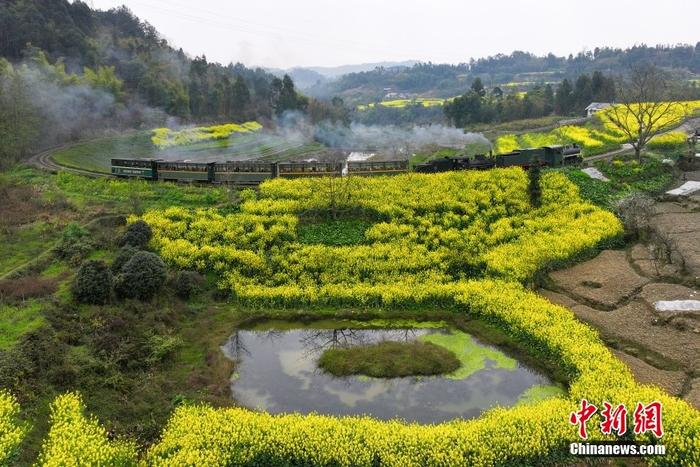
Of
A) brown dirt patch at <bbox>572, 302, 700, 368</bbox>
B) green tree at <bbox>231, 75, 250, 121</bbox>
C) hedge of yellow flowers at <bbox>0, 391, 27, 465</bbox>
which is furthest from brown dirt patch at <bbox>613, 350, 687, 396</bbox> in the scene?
green tree at <bbox>231, 75, 250, 121</bbox>

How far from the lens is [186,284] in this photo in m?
27.5

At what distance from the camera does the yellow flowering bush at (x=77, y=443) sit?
600 inches

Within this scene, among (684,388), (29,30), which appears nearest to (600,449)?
(684,388)

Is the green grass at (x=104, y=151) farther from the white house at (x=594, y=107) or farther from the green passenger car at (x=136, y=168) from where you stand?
the white house at (x=594, y=107)

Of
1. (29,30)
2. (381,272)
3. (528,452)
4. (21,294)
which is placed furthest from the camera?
(29,30)

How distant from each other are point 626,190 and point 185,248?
31517mm

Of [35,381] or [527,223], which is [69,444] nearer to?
[35,381]

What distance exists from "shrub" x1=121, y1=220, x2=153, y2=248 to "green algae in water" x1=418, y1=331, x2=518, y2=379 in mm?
16917

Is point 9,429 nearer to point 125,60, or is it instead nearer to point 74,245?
point 74,245

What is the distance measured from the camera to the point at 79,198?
39156 mm

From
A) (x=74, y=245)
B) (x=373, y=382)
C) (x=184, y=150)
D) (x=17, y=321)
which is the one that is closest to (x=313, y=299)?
(x=373, y=382)

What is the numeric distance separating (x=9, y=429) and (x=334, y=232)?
839 inches

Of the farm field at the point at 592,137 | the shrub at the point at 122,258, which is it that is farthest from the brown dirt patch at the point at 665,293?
the farm field at the point at 592,137

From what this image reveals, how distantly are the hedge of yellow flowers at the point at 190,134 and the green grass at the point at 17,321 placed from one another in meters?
48.0
